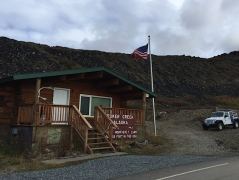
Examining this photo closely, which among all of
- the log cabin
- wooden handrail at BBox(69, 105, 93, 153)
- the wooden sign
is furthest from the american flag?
wooden handrail at BBox(69, 105, 93, 153)

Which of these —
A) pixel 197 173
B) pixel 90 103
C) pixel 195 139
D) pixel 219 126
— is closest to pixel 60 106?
pixel 90 103

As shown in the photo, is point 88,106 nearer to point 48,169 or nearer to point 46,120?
point 46,120

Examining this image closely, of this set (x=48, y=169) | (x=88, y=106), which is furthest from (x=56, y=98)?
(x=48, y=169)

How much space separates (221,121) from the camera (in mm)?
42750

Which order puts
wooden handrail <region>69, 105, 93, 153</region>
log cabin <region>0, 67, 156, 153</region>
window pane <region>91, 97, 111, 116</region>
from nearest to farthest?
log cabin <region>0, 67, 156, 153</region>
wooden handrail <region>69, 105, 93, 153</region>
window pane <region>91, 97, 111, 116</region>

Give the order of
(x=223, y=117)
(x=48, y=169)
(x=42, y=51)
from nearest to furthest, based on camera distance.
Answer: (x=48, y=169) < (x=223, y=117) < (x=42, y=51)

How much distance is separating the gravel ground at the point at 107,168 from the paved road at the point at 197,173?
0.81 m

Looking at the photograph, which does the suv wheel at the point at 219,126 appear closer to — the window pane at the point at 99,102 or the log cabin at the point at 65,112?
the log cabin at the point at 65,112

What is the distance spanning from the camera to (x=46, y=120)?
23.2m

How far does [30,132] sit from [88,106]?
572 cm

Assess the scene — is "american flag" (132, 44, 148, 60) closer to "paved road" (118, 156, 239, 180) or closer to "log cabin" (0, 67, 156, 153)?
"log cabin" (0, 67, 156, 153)

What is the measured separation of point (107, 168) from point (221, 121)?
26.6 meters

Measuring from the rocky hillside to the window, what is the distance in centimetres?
3317

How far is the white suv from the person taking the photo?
140 feet
